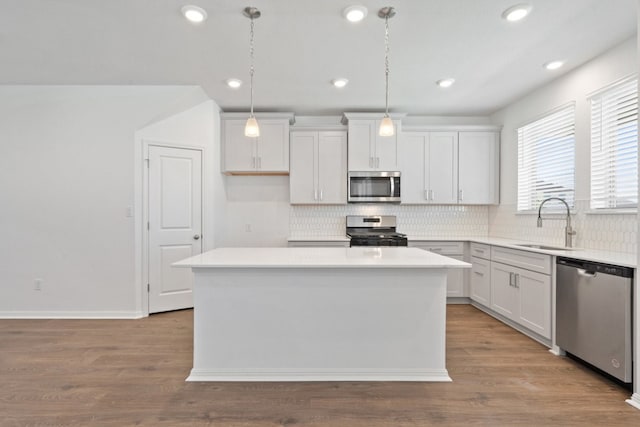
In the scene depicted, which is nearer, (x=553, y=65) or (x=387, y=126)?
(x=387, y=126)

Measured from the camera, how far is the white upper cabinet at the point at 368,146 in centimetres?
430

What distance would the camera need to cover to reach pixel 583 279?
242 centimetres

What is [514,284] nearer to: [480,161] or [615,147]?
[615,147]

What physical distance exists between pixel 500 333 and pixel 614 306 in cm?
118

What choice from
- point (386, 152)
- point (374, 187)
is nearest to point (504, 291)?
point (374, 187)

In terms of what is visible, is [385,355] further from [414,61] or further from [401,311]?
[414,61]

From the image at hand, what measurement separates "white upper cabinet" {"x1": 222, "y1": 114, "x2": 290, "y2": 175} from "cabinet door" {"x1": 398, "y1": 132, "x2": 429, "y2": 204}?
159 cm

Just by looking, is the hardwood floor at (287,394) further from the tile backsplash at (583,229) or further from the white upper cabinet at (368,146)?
the white upper cabinet at (368,146)

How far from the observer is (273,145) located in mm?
4305

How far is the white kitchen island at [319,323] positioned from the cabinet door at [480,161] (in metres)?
2.59

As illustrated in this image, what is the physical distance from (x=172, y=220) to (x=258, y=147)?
139 centimetres

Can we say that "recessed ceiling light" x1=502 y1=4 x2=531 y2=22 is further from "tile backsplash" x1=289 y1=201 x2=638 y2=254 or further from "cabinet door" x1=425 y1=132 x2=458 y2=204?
"tile backsplash" x1=289 y1=201 x2=638 y2=254

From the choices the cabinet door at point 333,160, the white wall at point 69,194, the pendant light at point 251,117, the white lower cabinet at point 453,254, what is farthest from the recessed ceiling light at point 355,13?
the white lower cabinet at point 453,254

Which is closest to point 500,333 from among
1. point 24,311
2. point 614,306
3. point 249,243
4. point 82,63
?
point 614,306
